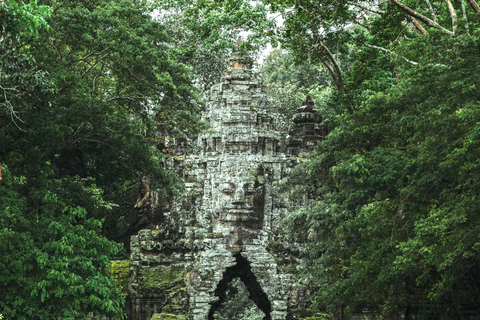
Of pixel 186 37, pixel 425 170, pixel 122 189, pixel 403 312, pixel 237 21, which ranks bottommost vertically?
pixel 403 312

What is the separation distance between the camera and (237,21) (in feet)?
62.7

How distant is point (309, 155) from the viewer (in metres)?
17.8

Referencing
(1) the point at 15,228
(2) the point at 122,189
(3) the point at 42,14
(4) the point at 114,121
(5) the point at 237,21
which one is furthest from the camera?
(2) the point at 122,189

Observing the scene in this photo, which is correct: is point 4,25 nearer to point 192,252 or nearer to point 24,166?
point 24,166

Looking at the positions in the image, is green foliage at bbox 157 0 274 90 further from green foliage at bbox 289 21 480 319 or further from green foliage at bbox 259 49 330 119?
green foliage at bbox 259 49 330 119

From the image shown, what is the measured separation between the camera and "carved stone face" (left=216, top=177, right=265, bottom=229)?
18.6m

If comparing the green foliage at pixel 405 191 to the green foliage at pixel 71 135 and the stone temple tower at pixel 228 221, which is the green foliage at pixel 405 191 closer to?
the stone temple tower at pixel 228 221

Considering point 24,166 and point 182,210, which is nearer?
point 24,166

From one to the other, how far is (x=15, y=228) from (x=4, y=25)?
13.6ft

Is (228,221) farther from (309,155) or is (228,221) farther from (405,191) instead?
(405,191)

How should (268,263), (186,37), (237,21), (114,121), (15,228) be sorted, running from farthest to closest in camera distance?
(186,37), (237,21), (268,263), (114,121), (15,228)

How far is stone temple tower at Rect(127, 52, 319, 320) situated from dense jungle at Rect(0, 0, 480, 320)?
0.82m

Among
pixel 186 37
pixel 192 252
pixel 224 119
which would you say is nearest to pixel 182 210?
pixel 192 252

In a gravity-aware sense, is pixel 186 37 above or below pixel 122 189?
above
